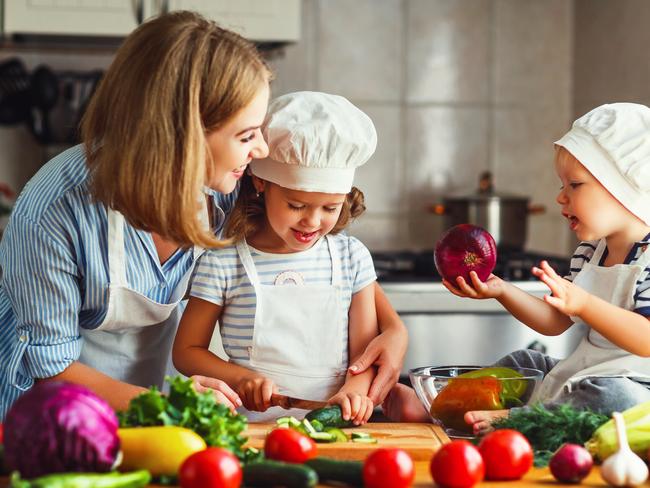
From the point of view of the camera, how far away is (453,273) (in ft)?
4.76

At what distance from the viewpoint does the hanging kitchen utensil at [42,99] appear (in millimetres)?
2990

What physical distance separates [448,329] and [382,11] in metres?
1.23

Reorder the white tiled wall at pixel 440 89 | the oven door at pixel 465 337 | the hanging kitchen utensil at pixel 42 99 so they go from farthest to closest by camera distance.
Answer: the white tiled wall at pixel 440 89 < the hanging kitchen utensil at pixel 42 99 < the oven door at pixel 465 337

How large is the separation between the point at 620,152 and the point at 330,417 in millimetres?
556

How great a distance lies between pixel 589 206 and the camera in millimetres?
1446

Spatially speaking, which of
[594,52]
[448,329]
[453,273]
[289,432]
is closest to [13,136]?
[448,329]

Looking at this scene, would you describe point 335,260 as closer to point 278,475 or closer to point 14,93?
point 278,475

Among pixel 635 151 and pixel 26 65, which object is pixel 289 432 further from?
pixel 26 65

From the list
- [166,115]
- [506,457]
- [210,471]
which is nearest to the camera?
[210,471]

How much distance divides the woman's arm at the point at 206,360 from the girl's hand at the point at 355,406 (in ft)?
0.39

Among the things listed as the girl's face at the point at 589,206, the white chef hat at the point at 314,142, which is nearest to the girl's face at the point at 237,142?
the white chef hat at the point at 314,142

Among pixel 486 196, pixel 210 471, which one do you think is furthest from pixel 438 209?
pixel 210 471

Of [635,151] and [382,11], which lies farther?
[382,11]

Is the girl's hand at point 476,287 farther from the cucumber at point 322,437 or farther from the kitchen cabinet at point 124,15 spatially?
the kitchen cabinet at point 124,15
